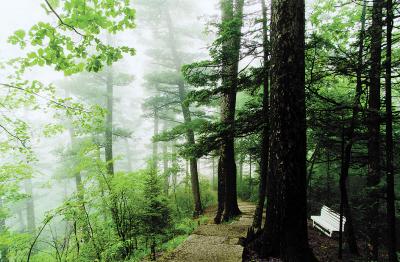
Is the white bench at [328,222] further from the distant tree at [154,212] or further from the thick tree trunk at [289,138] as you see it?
the distant tree at [154,212]

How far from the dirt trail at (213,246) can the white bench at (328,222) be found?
7.94ft

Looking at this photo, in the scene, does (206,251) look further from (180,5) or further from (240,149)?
(180,5)

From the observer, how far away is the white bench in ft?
23.3

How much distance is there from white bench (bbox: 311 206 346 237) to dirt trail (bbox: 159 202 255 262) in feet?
7.94

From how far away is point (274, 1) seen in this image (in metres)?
4.36

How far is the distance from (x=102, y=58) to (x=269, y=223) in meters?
3.57

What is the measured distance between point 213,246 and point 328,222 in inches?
164

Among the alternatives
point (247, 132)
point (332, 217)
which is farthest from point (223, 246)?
point (332, 217)

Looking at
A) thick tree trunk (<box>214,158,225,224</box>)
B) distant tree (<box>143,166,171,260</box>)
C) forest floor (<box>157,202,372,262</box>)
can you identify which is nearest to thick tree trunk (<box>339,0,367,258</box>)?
forest floor (<box>157,202,372,262</box>)

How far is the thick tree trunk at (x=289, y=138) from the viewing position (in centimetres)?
390

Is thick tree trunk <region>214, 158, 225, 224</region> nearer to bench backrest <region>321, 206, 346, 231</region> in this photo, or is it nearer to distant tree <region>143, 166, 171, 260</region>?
distant tree <region>143, 166, 171, 260</region>

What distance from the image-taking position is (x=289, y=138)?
A: 392cm

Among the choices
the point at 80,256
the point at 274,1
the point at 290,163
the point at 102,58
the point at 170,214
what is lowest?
the point at 80,256

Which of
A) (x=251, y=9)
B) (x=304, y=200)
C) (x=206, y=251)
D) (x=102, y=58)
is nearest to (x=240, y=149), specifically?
(x=251, y=9)
